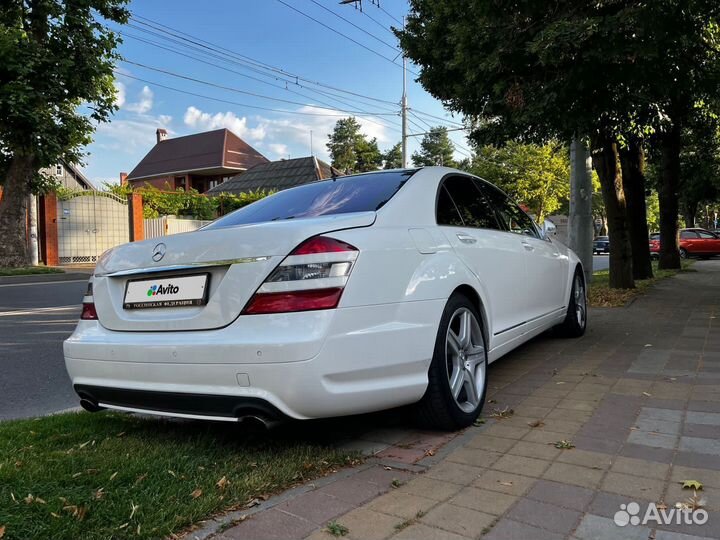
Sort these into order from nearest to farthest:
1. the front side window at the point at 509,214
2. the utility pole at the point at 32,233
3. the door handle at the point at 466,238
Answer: the door handle at the point at 466,238 < the front side window at the point at 509,214 < the utility pole at the point at 32,233

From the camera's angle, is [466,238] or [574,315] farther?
[574,315]

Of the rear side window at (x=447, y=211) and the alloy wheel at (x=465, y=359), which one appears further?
the rear side window at (x=447, y=211)

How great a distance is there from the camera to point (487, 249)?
12.8 feet

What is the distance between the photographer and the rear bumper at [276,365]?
2555mm

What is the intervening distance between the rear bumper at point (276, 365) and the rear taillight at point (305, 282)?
56mm

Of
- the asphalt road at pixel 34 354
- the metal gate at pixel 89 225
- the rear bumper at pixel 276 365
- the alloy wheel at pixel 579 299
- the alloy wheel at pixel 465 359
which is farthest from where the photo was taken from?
the metal gate at pixel 89 225

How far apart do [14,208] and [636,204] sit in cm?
1765

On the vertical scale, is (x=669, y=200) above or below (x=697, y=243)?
above

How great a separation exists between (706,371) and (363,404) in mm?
3308

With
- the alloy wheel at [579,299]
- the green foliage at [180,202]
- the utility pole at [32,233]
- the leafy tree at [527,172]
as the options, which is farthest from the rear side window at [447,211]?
the leafy tree at [527,172]

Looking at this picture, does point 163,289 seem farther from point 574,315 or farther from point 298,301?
point 574,315

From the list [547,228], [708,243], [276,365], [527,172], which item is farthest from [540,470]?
[527,172]

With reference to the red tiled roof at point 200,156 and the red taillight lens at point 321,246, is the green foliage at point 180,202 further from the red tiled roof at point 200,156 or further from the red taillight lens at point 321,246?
the red taillight lens at point 321,246

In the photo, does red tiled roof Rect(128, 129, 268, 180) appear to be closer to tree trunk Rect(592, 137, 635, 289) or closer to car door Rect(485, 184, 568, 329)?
tree trunk Rect(592, 137, 635, 289)
